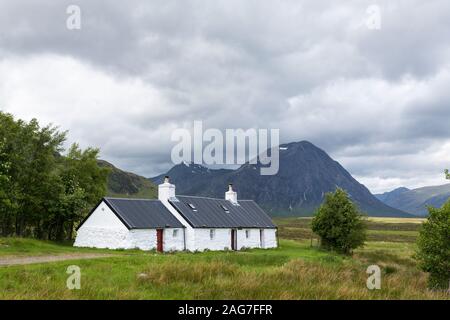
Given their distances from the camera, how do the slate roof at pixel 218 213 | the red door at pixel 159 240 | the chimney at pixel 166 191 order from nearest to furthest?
1. the red door at pixel 159 240
2. the slate roof at pixel 218 213
3. the chimney at pixel 166 191

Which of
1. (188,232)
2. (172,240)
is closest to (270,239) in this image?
(188,232)

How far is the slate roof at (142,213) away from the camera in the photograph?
4506 centimetres

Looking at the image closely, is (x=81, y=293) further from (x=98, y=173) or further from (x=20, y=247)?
(x=98, y=173)

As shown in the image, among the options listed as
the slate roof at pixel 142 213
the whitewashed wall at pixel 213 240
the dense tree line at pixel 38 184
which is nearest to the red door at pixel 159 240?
the slate roof at pixel 142 213

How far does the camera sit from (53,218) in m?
53.2

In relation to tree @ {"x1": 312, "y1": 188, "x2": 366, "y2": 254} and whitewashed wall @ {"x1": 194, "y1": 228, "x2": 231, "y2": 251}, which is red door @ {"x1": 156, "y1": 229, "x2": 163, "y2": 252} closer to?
whitewashed wall @ {"x1": 194, "y1": 228, "x2": 231, "y2": 251}

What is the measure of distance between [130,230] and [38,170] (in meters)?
13.5

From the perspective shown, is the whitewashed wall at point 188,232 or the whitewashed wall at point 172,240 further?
the whitewashed wall at point 188,232

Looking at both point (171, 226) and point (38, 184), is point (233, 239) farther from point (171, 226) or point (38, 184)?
point (38, 184)

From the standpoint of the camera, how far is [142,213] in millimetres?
47438

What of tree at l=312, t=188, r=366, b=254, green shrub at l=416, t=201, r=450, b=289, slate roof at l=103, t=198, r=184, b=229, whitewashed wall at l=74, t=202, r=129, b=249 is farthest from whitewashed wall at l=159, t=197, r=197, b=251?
green shrub at l=416, t=201, r=450, b=289

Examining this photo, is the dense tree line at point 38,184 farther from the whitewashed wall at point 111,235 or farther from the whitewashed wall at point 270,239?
the whitewashed wall at point 270,239

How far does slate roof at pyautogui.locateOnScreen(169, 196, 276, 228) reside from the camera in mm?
51562
